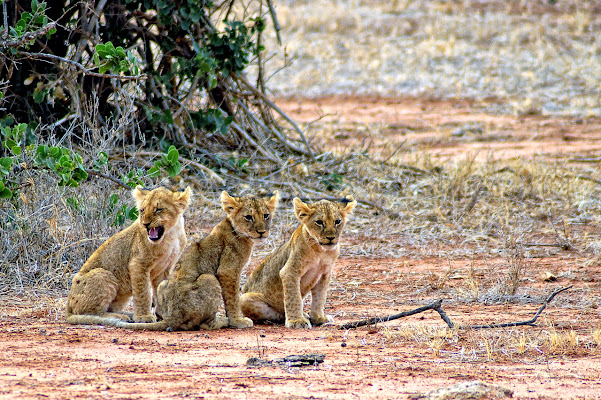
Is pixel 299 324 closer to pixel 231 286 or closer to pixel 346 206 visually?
pixel 231 286

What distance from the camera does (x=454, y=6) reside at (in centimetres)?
2562

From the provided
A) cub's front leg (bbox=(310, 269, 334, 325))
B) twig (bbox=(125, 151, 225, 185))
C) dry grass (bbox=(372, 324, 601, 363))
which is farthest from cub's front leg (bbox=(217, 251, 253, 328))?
twig (bbox=(125, 151, 225, 185))

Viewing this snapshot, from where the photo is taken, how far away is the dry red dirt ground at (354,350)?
179 inches

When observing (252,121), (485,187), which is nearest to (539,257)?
(485,187)

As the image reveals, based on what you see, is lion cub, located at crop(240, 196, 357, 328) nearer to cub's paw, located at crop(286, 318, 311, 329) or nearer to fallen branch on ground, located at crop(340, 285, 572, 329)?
cub's paw, located at crop(286, 318, 311, 329)

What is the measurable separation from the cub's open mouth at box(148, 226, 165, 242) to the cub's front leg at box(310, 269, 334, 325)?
1290 mm

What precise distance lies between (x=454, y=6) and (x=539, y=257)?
18.0m

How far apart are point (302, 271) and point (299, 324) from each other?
400mm

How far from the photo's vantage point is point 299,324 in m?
6.37

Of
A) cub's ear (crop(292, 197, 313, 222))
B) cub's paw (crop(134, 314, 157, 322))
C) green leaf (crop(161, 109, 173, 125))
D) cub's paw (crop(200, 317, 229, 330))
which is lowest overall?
cub's paw (crop(200, 317, 229, 330))

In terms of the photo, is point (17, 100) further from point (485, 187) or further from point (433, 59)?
point (433, 59)

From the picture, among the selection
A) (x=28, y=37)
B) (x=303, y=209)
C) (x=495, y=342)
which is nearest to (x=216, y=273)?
(x=303, y=209)

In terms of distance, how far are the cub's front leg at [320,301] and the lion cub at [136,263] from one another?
113cm

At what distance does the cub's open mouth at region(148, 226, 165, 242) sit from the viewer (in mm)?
6223
